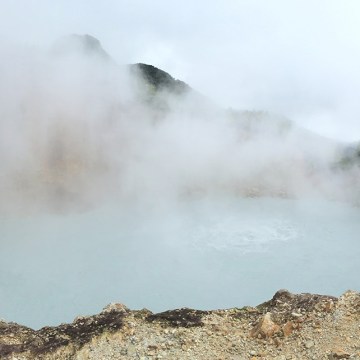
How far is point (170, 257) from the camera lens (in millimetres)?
24328

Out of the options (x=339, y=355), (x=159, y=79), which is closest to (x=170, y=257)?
(x=339, y=355)

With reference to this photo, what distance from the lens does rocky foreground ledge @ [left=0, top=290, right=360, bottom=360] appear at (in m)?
8.54

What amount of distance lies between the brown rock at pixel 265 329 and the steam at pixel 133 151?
25.3m

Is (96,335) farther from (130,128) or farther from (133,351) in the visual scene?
(130,128)

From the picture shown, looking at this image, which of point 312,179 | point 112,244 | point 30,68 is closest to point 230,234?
point 112,244

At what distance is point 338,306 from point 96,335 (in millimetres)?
4898

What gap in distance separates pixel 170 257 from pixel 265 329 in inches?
614

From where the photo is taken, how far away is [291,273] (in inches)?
904

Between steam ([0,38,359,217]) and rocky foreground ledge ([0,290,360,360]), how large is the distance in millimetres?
23840

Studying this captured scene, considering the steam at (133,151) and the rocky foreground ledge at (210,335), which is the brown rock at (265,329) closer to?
the rocky foreground ledge at (210,335)

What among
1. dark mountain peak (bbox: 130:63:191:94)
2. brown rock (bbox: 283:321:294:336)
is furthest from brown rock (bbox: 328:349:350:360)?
dark mountain peak (bbox: 130:63:191:94)

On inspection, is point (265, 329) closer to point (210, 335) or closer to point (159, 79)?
point (210, 335)

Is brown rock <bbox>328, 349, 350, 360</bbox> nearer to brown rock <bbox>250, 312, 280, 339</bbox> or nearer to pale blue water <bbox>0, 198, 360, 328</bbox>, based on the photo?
brown rock <bbox>250, 312, 280, 339</bbox>

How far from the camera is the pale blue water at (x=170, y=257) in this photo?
19469 millimetres
